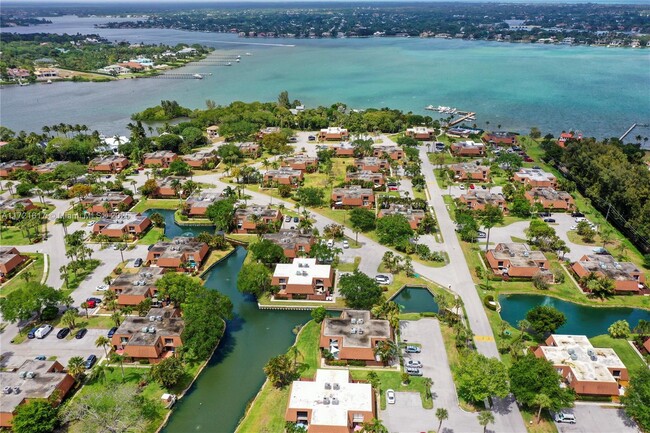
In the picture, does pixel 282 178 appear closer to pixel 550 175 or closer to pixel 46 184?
pixel 46 184

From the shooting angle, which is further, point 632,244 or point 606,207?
point 606,207

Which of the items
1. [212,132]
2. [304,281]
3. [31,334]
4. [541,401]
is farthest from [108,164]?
[541,401]

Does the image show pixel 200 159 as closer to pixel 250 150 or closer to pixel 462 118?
pixel 250 150

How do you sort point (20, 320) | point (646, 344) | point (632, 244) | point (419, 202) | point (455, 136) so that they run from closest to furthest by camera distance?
point (646, 344) < point (20, 320) < point (632, 244) < point (419, 202) < point (455, 136)

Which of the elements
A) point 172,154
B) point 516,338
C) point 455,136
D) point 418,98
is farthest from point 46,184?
point 418,98

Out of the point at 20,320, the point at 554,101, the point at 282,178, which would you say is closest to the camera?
the point at 20,320

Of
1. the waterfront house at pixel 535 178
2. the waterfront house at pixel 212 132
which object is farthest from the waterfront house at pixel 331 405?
the waterfront house at pixel 212 132

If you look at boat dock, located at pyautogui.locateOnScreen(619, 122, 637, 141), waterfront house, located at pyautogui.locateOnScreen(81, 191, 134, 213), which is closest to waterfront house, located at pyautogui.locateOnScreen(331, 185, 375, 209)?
waterfront house, located at pyautogui.locateOnScreen(81, 191, 134, 213)
